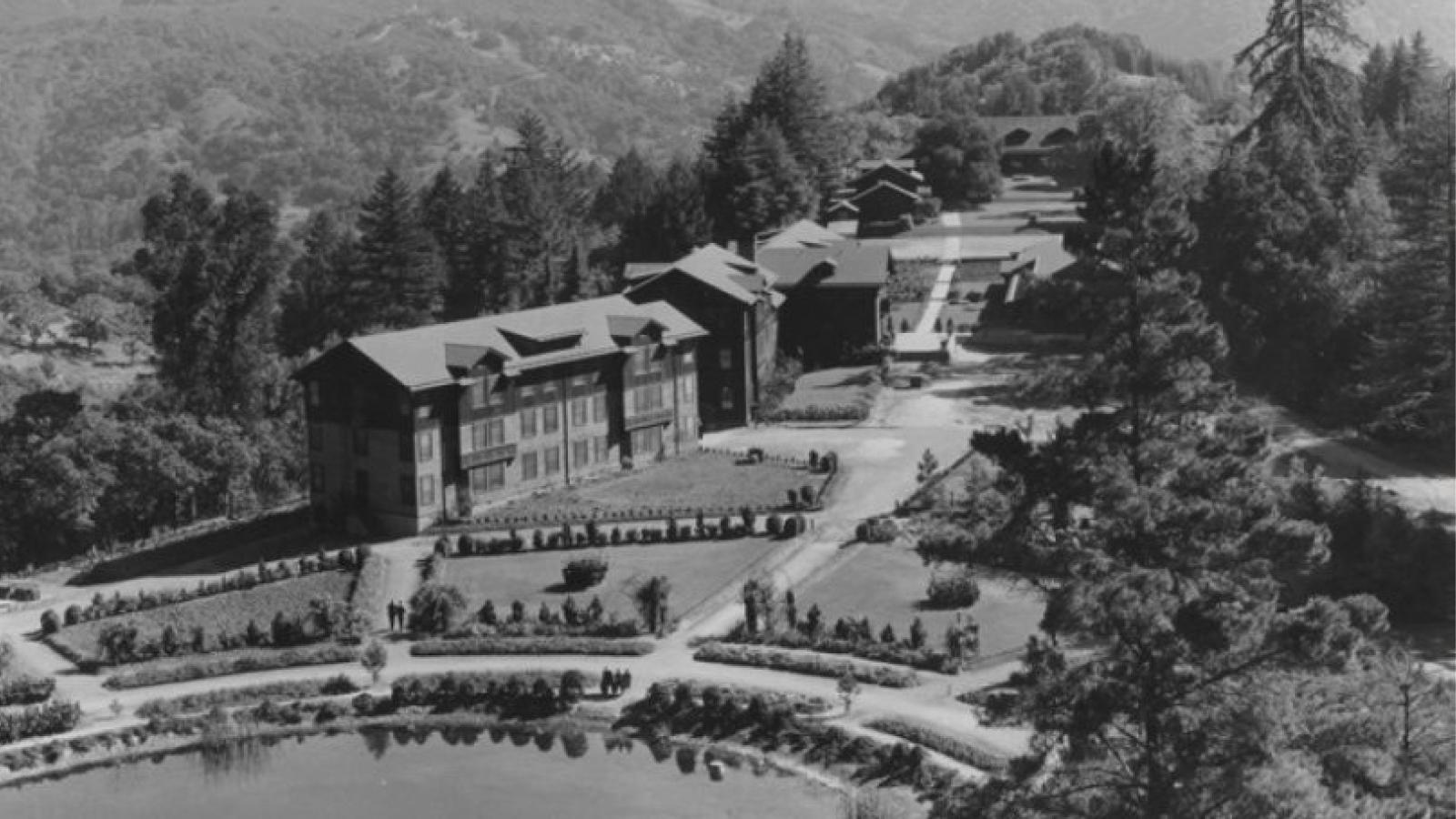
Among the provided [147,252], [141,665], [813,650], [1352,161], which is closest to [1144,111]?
[1352,161]

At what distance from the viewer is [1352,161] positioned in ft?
323

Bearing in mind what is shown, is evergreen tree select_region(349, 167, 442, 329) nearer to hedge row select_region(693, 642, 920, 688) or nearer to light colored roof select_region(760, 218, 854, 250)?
light colored roof select_region(760, 218, 854, 250)

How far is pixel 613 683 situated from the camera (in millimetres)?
57719

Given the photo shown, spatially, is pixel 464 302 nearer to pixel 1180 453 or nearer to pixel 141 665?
pixel 141 665

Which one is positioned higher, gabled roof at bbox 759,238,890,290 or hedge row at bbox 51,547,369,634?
gabled roof at bbox 759,238,890,290

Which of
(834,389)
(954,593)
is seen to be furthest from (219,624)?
(834,389)

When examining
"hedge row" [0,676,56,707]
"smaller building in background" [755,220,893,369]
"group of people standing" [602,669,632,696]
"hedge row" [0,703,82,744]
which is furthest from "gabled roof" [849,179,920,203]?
"hedge row" [0,703,82,744]

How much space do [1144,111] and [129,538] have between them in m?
71.0

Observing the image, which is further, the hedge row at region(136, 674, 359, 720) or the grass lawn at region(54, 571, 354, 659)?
the grass lawn at region(54, 571, 354, 659)

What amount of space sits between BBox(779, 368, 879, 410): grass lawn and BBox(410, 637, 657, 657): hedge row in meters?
33.9

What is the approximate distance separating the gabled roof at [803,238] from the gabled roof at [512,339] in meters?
21.5

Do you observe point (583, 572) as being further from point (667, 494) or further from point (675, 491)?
point (675, 491)

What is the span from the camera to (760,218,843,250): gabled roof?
111400 mm

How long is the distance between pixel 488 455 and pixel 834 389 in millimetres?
23862
